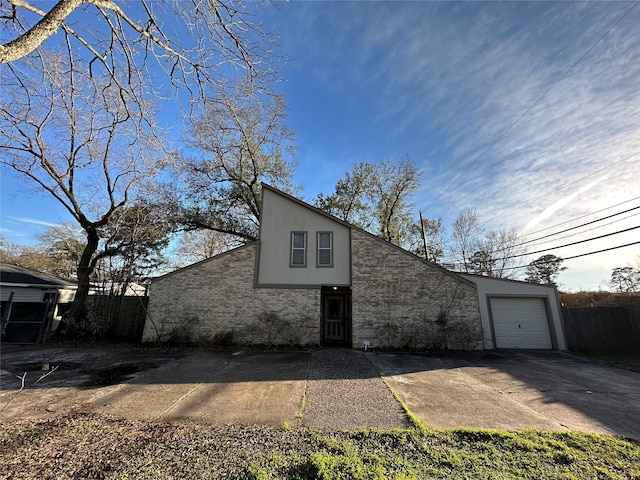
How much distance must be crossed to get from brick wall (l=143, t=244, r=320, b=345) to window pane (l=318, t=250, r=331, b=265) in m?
1.22

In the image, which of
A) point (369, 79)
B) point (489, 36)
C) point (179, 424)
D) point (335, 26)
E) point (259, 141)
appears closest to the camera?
point (179, 424)

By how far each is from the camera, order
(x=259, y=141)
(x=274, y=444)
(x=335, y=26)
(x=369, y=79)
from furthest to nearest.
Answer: (x=259, y=141), (x=369, y=79), (x=335, y=26), (x=274, y=444)

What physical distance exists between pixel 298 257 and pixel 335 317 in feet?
11.1

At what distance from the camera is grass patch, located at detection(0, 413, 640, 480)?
272 cm

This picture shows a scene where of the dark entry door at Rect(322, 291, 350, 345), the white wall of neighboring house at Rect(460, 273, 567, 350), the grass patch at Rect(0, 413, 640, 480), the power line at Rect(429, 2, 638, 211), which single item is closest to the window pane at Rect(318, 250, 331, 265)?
the dark entry door at Rect(322, 291, 350, 345)

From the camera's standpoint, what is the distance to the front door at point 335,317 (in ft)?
38.8

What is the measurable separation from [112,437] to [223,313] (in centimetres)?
718

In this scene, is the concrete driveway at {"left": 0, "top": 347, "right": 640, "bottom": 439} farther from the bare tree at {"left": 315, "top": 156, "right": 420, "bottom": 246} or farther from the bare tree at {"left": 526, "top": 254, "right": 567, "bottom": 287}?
the bare tree at {"left": 526, "top": 254, "right": 567, "bottom": 287}

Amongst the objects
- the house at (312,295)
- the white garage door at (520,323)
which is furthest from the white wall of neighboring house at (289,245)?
the white garage door at (520,323)

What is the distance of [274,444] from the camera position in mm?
3256

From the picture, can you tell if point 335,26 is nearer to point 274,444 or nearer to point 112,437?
point 274,444

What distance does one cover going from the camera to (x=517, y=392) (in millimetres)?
5441

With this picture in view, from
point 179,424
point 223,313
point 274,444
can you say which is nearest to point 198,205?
point 223,313

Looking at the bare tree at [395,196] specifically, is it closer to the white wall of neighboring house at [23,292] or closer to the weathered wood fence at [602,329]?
the weathered wood fence at [602,329]
